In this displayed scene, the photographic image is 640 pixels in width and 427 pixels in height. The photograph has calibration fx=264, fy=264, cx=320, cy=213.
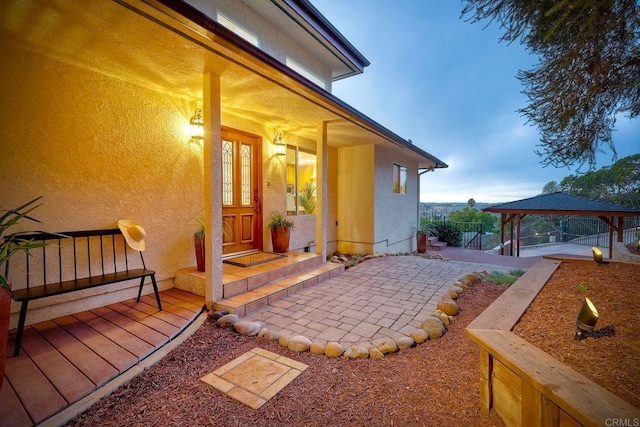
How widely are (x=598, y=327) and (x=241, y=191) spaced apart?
16.5 ft

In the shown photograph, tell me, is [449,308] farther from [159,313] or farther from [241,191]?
[241,191]

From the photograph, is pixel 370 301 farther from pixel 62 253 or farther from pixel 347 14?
pixel 347 14

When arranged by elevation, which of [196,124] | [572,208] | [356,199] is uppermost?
[196,124]

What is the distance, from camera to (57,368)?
211 cm

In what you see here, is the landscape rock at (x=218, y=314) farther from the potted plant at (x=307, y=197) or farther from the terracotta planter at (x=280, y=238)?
the potted plant at (x=307, y=197)

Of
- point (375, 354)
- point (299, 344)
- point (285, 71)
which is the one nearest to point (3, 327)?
point (299, 344)

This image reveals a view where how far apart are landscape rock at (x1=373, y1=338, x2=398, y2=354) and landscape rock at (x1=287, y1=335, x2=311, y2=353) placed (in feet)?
2.26

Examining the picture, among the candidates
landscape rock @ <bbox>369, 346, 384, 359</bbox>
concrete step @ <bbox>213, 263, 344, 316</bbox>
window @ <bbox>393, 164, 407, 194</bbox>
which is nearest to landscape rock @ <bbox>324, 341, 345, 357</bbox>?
landscape rock @ <bbox>369, 346, 384, 359</bbox>

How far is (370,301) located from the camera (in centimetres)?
388

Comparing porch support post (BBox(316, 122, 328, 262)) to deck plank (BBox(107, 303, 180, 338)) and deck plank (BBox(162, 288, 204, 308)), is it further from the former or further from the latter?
deck plank (BBox(107, 303, 180, 338))

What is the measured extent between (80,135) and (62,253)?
4.63 feet

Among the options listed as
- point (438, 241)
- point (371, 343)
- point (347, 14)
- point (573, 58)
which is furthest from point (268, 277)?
point (347, 14)

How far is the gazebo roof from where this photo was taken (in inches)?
329

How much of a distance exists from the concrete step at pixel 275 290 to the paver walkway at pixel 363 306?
11 centimetres
